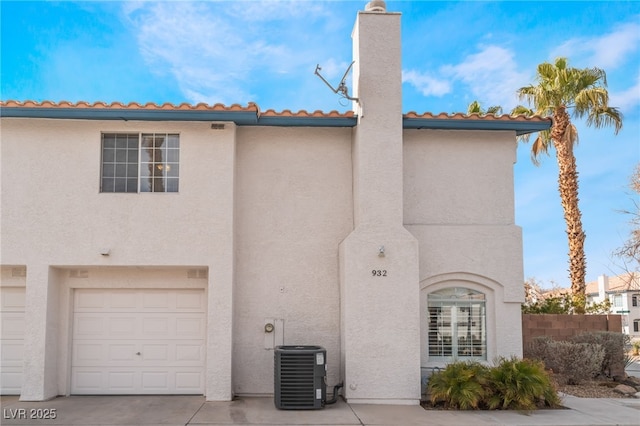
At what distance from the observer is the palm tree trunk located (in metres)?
23.0

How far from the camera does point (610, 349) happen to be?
51.1 ft

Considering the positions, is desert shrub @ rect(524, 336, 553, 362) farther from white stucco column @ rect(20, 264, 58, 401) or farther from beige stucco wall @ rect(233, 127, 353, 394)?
white stucco column @ rect(20, 264, 58, 401)

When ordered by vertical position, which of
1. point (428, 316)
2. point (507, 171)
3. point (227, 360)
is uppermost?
point (507, 171)

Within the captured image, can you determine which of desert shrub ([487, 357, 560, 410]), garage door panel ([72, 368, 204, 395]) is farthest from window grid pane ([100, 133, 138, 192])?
desert shrub ([487, 357, 560, 410])

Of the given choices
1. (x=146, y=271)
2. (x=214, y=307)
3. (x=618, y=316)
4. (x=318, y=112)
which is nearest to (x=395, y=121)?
(x=318, y=112)

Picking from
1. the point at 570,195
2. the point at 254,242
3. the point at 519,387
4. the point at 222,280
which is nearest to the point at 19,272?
the point at 222,280

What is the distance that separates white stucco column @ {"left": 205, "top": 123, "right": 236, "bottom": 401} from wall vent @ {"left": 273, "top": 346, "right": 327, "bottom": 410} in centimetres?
124

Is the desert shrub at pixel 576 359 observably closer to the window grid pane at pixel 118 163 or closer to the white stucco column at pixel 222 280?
the white stucco column at pixel 222 280

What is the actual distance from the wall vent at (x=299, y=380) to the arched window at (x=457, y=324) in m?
2.82

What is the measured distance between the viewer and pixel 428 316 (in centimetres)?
1328

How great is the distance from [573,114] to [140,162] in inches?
671

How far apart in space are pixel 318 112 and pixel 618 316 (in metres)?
10.2

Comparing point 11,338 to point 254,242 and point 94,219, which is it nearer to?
point 94,219

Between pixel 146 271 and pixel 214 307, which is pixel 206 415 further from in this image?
pixel 146 271
